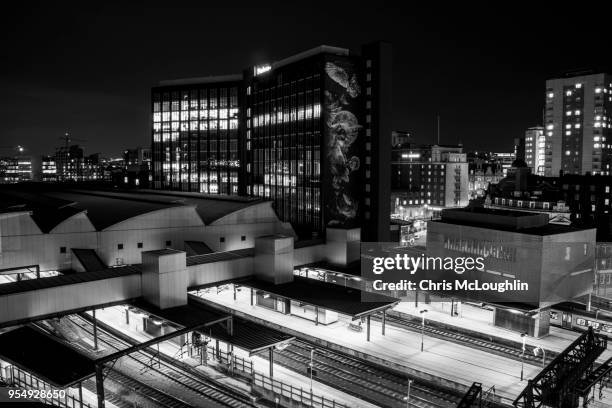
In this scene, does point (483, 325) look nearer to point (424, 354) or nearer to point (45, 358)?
point (424, 354)

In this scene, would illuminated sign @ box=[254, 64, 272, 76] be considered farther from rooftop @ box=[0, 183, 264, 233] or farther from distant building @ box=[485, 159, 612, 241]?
distant building @ box=[485, 159, 612, 241]

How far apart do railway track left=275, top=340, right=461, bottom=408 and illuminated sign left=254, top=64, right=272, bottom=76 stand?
55.4m

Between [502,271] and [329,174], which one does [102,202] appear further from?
[502,271]

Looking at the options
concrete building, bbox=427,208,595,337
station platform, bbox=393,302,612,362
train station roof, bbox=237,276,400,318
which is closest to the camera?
station platform, bbox=393,302,612,362

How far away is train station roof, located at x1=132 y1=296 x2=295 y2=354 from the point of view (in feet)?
89.2

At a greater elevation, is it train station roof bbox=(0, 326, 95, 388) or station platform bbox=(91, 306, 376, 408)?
train station roof bbox=(0, 326, 95, 388)

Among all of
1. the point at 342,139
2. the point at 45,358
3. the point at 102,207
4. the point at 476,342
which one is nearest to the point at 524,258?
the point at 476,342

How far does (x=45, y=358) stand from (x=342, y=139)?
47211mm

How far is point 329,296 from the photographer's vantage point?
116 ft

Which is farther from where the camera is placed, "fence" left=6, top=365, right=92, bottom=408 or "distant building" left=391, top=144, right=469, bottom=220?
"distant building" left=391, top=144, right=469, bottom=220

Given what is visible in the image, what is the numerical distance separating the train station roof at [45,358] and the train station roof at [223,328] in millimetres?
6537

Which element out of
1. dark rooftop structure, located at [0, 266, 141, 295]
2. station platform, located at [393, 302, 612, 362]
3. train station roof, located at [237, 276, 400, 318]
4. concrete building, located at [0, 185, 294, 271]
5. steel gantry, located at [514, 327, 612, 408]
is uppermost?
concrete building, located at [0, 185, 294, 271]

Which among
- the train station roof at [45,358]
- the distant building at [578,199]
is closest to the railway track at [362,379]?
the train station roof at [45,358]

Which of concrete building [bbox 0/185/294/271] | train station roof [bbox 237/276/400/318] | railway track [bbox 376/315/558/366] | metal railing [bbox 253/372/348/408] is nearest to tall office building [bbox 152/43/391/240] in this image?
concrete building [bbox 0/185/294/271]
